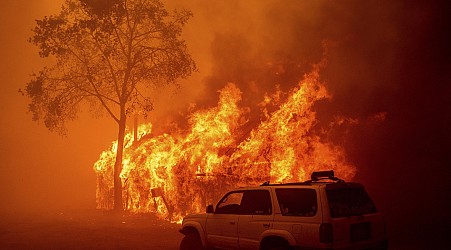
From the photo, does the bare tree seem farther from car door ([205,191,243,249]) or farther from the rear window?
the rear window

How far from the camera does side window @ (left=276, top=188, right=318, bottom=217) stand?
676 cm

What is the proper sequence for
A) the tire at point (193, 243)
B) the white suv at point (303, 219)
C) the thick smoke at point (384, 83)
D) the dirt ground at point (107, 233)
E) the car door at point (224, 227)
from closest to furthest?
the white suv at point (303, 219) → the car door at point (224, 227) → the tire at point (193, 243) → the dirt ground at point (107, 233) → the thick smoke at point (384, 83)

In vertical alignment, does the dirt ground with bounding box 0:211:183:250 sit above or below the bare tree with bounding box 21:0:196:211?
below

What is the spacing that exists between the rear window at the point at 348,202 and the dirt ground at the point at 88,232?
599cm

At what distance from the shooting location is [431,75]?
48.6ft

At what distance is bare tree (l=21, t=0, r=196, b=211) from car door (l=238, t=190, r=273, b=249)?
1372 cm

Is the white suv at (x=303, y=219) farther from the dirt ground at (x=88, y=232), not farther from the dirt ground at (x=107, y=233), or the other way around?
the dirt ground at (x=88, y=232)

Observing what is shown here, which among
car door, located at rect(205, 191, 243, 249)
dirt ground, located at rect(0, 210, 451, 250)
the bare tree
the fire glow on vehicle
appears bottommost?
dirt ground, located at rect(0, 210, 451, 250)

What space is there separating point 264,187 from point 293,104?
362 inches

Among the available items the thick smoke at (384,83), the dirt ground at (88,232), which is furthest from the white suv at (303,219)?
the thick smoke at (384,83)

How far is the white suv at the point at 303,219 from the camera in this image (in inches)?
255

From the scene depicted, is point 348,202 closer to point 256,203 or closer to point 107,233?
point 256,203

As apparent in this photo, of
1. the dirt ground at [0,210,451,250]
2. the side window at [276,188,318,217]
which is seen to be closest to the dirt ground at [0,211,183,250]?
the dirt ground at [0,210,451,250]

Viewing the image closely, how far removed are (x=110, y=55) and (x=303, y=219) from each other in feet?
55.4
